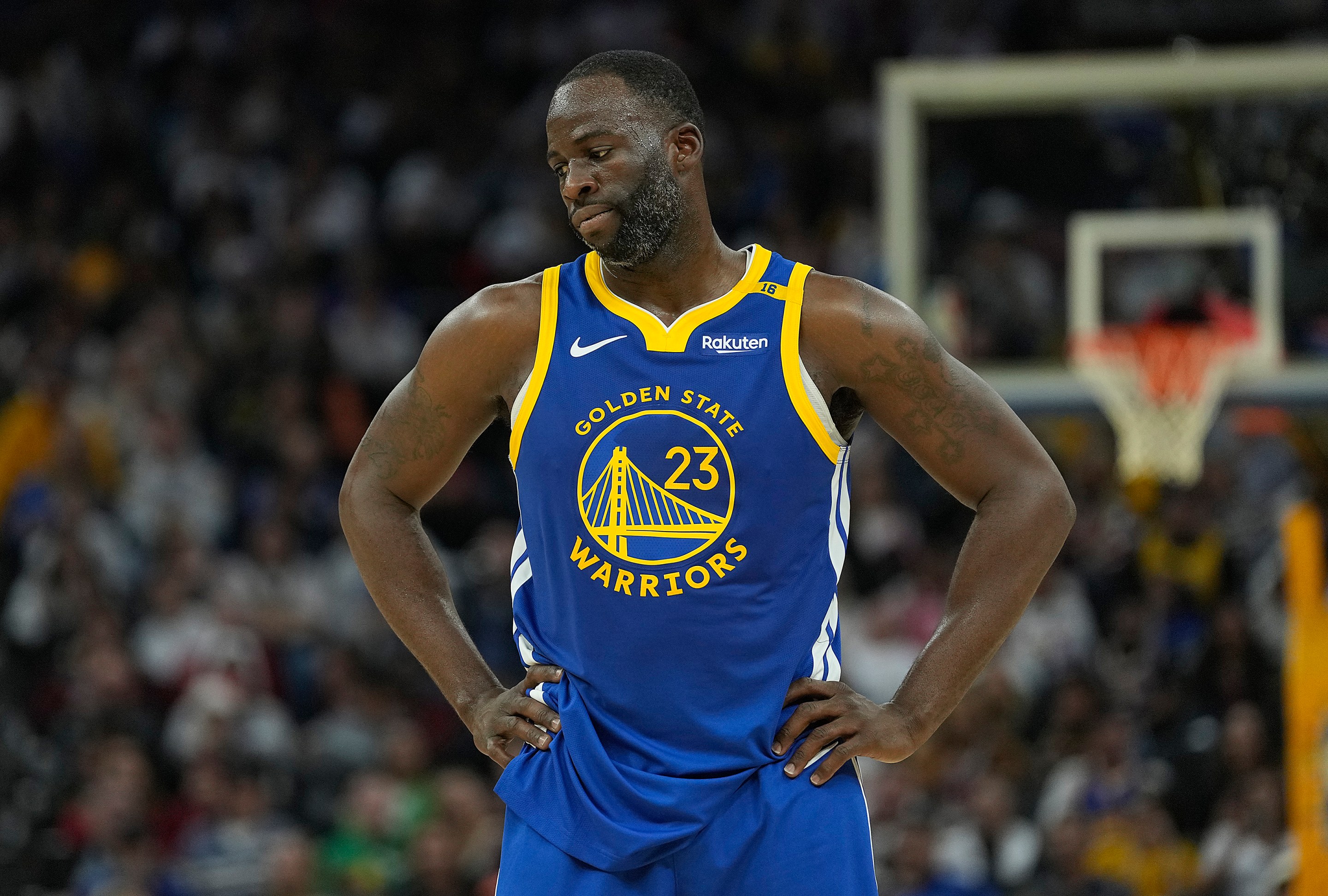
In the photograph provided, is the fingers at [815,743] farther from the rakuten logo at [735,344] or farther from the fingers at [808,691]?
the rakuten logo at [735,344]

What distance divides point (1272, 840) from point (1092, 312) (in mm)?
2793

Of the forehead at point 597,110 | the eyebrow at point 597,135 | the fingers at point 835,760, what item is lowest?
the fingers at point 835,760

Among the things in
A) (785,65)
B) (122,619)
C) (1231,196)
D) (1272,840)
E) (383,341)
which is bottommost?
(1272,840)

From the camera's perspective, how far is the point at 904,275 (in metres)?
8.71

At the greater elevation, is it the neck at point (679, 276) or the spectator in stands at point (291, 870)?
the neck at point (679, 276)

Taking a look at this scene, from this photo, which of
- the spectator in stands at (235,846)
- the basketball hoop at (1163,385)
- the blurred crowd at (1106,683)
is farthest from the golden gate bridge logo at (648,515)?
the spectator in stands at (235,846)

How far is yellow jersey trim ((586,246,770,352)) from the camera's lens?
11.4ft

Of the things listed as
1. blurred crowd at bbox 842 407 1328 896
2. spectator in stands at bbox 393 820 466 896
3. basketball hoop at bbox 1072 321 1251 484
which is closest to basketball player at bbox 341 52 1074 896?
basketball hoop at bbox 1072 321 1251 484

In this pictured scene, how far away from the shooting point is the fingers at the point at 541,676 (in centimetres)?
347

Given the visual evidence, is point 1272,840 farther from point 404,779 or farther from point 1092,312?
point 404,779

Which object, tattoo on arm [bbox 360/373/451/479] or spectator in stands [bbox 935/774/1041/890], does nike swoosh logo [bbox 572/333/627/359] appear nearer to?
tattoo on arm [bbox 360/373/451/479]

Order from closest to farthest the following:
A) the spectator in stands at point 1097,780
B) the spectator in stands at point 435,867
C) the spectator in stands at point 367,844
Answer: the spectator in stands at point 435,867, the spectator in stands at point 1097,780, the spectator in stands at point 367,844

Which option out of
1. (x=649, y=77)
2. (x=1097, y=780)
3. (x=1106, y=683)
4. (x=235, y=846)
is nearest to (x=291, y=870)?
(x=235, y=846)

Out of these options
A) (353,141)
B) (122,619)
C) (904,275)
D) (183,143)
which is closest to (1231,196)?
(904,275)
